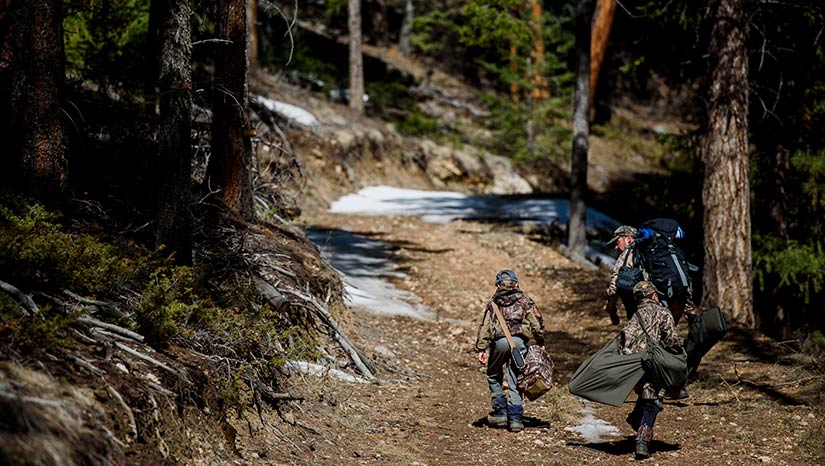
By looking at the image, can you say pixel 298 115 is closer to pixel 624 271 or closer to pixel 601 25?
pixel 601 25

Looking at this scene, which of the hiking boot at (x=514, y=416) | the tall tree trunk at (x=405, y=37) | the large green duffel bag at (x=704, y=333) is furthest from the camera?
the tall tree trunk at (x=405, y=37)

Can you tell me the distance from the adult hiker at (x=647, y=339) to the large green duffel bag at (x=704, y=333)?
4.23 ft

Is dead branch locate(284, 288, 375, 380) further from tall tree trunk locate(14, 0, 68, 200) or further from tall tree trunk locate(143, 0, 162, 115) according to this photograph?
tall tree trunk locate(14, 0, 68, 200)

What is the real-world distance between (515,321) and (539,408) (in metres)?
1.67

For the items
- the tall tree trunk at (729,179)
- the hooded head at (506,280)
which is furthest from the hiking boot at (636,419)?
the tall tree trunk at (729,179)

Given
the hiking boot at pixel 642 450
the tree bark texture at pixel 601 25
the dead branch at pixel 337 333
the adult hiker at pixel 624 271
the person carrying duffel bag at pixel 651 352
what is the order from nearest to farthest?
the person carrying duffel bag at pixel 651 352
the hiking boot at pixel 642 450
the adult hiker at pixel 624 271
the dead branch at pixel 337 333
the tree bark texture at pixel 601 25

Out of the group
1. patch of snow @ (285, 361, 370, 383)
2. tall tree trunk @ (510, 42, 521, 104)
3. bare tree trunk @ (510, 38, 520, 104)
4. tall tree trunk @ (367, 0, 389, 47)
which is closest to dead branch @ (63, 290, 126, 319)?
patch of snow @ (285, 361, 370, 383)

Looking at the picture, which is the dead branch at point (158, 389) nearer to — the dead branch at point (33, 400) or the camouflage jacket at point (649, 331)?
the dead branch at point (33, 400)

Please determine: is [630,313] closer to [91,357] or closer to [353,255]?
[91,357]

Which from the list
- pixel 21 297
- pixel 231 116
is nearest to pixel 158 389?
pixel 21 297

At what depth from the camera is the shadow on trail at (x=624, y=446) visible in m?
7.02

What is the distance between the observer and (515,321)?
297 inches

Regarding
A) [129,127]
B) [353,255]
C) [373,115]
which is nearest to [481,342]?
[129,127]

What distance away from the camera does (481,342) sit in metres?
7.59
